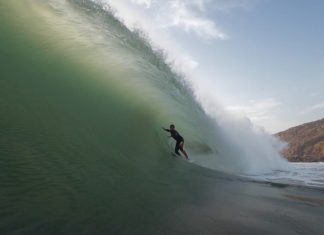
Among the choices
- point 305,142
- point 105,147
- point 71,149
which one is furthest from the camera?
point 305,142

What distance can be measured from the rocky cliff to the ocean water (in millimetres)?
37907

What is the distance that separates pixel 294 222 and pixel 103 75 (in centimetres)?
656

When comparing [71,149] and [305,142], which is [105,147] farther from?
[305,142]

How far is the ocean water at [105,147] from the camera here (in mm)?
2770

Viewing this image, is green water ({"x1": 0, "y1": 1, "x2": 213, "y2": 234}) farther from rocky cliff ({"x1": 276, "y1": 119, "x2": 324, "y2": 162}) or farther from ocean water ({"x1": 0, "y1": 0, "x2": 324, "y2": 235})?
rocky cliff ({"x1": 276, "y1": 119, "x2": 324, "y2": 162})

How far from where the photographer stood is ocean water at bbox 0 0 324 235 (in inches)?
109

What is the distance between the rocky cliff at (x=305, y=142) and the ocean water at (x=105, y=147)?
37907 mm

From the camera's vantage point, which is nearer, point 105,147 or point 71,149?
point 71,149

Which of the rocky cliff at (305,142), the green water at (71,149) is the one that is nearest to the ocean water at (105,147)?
the green water at (71,149)

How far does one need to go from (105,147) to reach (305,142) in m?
53.8

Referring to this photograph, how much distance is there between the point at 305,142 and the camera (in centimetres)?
5462

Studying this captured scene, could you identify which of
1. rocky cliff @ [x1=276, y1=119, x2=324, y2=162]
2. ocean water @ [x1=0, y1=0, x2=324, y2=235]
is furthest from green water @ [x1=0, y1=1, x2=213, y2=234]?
rocky cliff @ [x1=276, y1=119, x2=324, y2=162]

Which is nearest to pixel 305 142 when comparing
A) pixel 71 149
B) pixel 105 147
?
pixel 105 147

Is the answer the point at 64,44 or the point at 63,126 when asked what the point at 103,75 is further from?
the point at 63,126
